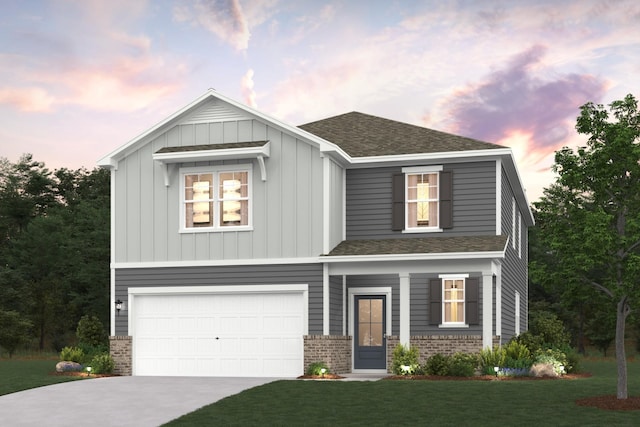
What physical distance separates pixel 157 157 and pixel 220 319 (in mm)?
4813

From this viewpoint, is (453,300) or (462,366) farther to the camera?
(453,300)

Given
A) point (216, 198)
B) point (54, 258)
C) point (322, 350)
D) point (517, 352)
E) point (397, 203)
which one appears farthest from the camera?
point (54, 258)

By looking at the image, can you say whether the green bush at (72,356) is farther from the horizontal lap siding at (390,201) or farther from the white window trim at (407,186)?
the white window trim at (407,186)

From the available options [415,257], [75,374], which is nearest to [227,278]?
[75,374]

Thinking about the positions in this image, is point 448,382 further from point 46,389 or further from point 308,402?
point 46,389

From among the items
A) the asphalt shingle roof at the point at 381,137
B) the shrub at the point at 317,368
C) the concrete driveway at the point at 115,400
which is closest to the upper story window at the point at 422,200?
the asphalt shingle roof at the point at 381,137

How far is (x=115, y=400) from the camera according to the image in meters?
18.8

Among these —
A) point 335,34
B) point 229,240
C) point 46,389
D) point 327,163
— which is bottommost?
point 46,389

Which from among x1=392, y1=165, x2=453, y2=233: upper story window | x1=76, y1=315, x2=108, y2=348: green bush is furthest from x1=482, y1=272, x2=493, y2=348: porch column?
x1=76, y1=315, x2=108, y2=348: green bush

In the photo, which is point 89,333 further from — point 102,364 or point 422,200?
point 422,200

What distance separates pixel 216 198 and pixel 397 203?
16.7 feet

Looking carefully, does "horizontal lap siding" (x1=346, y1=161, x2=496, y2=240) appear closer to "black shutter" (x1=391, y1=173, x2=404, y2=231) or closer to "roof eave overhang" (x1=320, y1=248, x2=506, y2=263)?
"black shutter" (x1=391, y1=173, x2=404, y2=231)

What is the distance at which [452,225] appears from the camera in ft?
82.8

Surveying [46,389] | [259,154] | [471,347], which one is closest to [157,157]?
[259,154]
